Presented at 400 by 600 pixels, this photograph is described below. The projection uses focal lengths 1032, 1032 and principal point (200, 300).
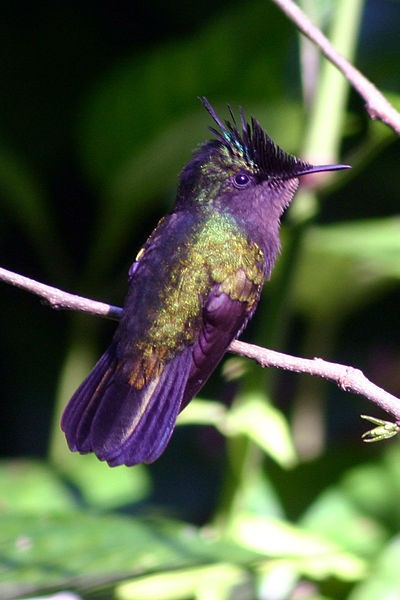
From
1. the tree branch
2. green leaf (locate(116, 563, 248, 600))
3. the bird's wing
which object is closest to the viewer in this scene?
the tree branch

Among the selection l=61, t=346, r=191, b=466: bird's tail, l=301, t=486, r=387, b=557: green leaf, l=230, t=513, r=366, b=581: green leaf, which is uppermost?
l=61, t=346, r=191, b=466: bird's tail

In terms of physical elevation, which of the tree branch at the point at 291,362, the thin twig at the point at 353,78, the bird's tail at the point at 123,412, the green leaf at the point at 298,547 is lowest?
the green leaf at the point at 298,547

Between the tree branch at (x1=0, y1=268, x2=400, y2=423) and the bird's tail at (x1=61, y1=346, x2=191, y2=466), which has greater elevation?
the tree branch at (x1=0, y1=268, x2=400, y2=423)

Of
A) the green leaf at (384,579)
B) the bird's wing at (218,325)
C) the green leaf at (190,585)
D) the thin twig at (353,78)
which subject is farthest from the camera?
the green leaf at (190,585)

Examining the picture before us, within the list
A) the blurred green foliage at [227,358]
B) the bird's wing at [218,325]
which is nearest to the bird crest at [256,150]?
the blurred green foliage at [227,358]

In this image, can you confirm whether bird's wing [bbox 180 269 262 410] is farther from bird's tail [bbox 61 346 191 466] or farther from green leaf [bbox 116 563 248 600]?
green leaf [bbox 116 563 248 600]

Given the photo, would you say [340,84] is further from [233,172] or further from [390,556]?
[390,556]

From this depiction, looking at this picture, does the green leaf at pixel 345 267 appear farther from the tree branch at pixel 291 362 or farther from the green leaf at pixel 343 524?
the tree branch at pixel 291 362

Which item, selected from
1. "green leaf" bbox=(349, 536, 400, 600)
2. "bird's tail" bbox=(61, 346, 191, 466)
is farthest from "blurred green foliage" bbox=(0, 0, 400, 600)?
"bird's tail" bbox=(61, 346, 191, 466)
